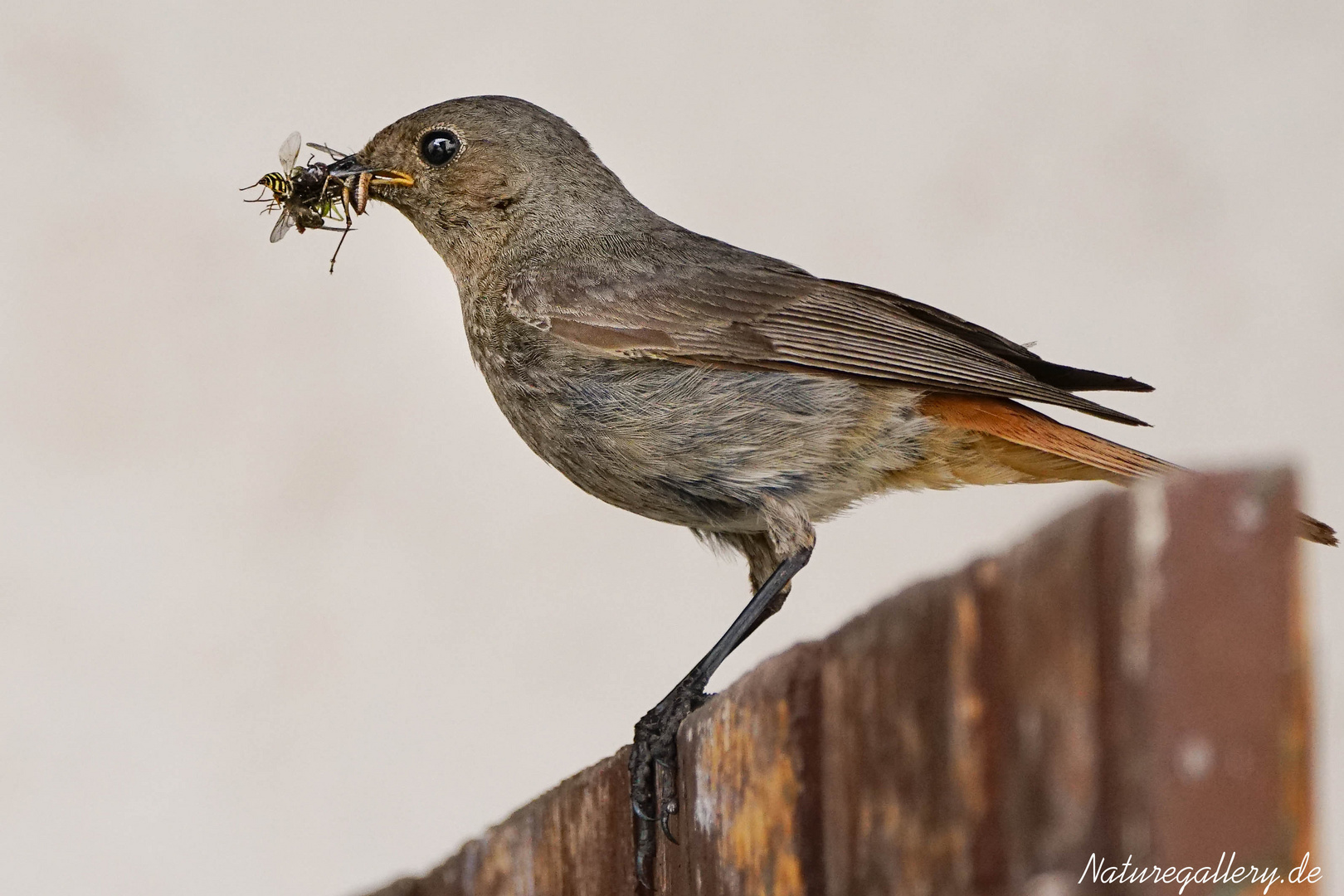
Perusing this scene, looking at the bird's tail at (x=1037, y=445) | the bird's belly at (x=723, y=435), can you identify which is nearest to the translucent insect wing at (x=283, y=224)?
the bird's belly at (x=723, y=435)

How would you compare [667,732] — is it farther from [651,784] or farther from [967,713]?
[967,713]

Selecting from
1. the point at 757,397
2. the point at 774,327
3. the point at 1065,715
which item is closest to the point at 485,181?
the point at 774,327

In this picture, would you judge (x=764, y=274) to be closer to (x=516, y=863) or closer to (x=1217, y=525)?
(x=516, y=863)

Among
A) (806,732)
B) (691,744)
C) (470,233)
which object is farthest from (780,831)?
(470,233)

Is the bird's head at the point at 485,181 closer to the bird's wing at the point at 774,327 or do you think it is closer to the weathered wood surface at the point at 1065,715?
the bird's wing at the point at 774,327

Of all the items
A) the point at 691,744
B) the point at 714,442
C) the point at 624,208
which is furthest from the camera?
the point at 624,208

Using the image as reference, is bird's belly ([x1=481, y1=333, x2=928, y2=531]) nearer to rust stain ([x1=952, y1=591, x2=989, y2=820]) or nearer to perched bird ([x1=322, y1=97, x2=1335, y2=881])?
perched bird ([x1=322, y1=97, x2=1335, y2=881])
